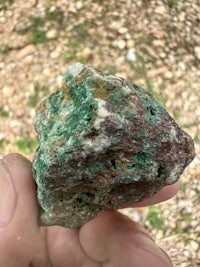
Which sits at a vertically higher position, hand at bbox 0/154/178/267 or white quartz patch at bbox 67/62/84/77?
white quartz patch at bbox 67/62/84/77

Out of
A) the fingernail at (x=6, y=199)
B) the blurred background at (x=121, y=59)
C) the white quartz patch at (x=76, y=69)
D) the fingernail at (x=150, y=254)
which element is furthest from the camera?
the blurred background at (x=121, y=59)

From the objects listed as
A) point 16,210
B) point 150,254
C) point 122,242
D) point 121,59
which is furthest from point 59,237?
point 121,59

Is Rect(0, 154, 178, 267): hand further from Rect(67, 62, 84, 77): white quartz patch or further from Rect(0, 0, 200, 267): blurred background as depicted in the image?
Rect(0, 0, 200, 267): blurred background

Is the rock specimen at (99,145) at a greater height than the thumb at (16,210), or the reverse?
the rock specimen at (99,145)

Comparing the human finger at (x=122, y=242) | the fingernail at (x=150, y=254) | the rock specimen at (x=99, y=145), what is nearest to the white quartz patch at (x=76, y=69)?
the rock specimen at (x=99, y=145)

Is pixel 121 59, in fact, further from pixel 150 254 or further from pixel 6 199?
A: pixel 6 199

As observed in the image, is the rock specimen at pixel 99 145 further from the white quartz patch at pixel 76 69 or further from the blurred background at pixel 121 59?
the blurred background at pixel 121 59

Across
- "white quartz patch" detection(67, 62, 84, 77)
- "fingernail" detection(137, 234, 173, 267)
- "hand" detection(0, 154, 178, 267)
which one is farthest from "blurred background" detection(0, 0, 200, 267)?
"white quartz patch" detection(67, 62, 84, 77)
